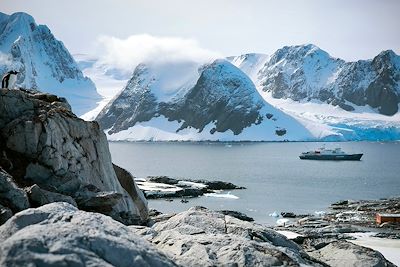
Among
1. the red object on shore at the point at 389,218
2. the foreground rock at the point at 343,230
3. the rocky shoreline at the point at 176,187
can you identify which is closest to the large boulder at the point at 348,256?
the foreground rock at the point at 343,230

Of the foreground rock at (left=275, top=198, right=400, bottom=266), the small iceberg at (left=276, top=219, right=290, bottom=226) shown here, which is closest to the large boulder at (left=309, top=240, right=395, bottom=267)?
the foreground rock at (left=275, top=198, right=400, bottom=266)

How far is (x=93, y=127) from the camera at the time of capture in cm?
2634

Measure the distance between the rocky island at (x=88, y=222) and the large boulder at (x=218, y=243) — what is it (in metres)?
0.02

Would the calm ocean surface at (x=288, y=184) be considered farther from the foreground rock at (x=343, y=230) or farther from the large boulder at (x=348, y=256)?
the large boulder at (x=348, y=256)

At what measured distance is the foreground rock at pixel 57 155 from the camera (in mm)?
21766

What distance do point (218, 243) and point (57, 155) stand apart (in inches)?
490

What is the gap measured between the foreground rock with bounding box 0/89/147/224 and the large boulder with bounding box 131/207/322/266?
707 centimetres

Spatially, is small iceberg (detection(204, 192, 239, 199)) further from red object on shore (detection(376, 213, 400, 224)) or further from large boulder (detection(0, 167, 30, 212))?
large boulder (detection(0, 167, 30, 212))

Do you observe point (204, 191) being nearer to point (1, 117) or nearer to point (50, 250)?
point (1, 117)

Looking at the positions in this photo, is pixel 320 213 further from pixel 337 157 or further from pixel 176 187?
pixel 337 157

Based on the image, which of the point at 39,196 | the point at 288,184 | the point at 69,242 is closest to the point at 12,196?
the point at 39,196

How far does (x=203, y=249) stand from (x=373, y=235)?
118ft

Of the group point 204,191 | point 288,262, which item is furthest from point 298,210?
point 288,262

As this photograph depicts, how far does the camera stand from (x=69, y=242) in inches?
358
